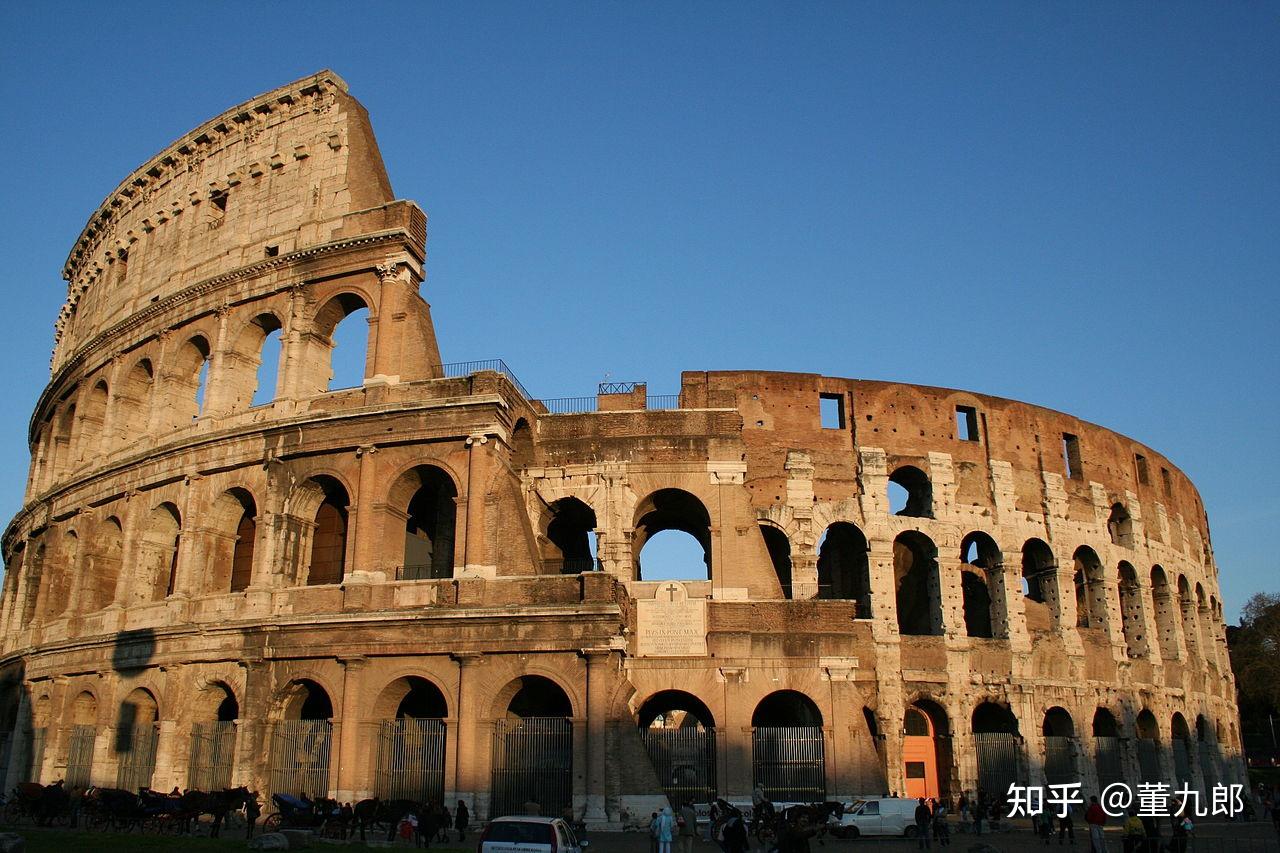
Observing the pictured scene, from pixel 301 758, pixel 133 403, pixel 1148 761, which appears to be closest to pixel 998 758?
pixel 1148 761

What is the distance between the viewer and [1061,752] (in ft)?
87.1

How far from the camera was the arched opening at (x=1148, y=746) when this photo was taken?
28219mm

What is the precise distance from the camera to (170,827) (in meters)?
18.2

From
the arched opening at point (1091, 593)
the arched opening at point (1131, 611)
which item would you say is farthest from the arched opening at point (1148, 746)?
the arched opening at point (1091, 593)

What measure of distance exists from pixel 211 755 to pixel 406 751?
178 inches

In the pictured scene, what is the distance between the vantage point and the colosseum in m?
20.3

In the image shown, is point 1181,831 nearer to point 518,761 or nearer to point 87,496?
point 518,761

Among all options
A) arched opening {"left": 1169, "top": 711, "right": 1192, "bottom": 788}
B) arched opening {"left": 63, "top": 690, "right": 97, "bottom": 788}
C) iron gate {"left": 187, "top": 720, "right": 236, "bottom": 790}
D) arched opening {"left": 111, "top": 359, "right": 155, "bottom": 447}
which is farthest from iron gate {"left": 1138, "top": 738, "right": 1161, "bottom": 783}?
arched opening {"left": 111, "top": 359, "right": 155, "bottom": 447}

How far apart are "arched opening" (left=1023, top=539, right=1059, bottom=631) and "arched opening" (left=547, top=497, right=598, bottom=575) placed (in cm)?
1165

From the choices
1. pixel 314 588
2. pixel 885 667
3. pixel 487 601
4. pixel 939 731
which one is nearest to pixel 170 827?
pixel 314 588

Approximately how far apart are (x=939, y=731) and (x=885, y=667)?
2411mm

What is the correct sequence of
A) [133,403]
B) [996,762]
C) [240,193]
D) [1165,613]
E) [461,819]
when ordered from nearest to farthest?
1. [461,819]
2. [996,762]
3. [240,193]
4. [133,403]
5. [1165,613]

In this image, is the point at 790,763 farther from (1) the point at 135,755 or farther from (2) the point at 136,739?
(2) the point at 136,739

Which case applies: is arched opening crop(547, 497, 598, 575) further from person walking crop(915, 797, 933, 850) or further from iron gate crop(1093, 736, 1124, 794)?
iron gate crop(1093, 736, 1124, 794)
